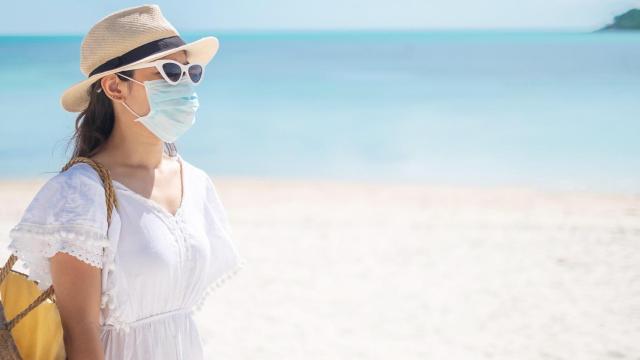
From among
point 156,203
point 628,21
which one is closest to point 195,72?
point 156,203

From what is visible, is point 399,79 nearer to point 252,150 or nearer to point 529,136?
point 529,136

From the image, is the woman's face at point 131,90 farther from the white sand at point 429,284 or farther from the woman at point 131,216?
the white sand at point 429,284

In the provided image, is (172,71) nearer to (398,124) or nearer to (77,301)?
(77,301)

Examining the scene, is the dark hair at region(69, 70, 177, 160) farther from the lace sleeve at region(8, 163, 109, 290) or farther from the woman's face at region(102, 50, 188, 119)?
the lace sleeve at region(8, 163, 109, 290)

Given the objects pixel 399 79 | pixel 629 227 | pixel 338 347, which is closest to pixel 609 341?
pixel 338 347

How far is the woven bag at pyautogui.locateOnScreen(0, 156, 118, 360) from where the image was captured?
1.93 m

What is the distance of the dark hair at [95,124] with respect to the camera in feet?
7.49

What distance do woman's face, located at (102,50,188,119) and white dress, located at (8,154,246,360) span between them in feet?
0.85

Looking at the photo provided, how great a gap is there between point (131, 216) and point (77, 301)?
10.2 inches

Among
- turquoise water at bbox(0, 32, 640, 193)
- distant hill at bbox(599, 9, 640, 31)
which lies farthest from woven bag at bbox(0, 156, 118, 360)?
distant hill at bbox(599, 9, 640, 31)

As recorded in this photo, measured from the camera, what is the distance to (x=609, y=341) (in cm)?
591

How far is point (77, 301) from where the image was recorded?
79.3 inches

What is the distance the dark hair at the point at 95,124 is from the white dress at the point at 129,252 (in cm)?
19

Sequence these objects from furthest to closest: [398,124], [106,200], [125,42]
A: [398,124], [125,42], [106,200]
